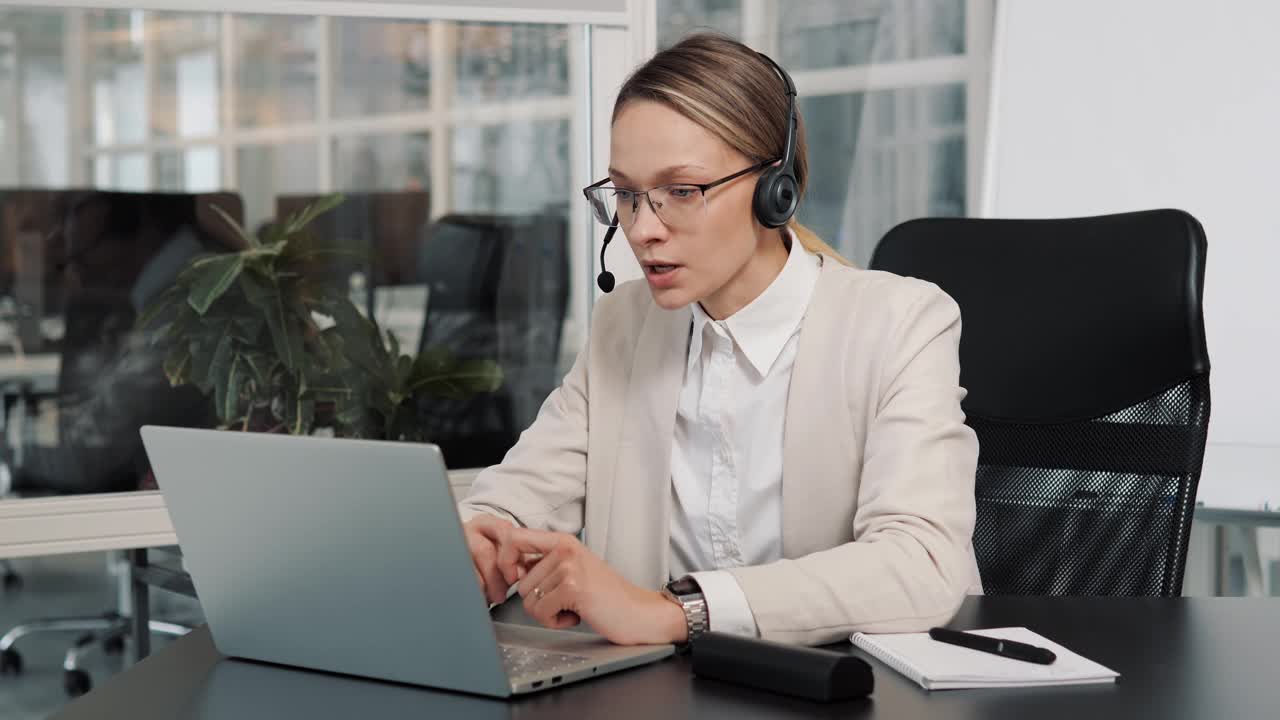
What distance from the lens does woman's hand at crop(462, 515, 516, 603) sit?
1.25m

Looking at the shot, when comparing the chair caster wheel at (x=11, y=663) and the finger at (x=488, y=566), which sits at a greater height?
the finger at (x=488, y=566)

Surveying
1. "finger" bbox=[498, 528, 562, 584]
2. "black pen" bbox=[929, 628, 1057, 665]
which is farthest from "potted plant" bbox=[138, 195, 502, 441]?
"black pen" bbox=[929, 628, 1057, 665]

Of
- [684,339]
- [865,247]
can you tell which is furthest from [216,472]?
[865,247]

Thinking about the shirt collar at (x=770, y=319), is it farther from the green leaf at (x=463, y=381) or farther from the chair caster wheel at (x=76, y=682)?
the chair caster wheel at (x=76, y=682)

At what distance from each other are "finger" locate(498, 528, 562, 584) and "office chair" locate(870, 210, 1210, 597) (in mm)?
762

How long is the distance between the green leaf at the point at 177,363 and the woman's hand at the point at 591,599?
4.87 feet

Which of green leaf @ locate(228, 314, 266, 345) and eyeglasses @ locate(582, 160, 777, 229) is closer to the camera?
eyeglasses @ locate(582, 160, 777, 229)

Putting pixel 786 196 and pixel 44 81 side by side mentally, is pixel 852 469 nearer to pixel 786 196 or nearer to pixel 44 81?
pixel 786 196

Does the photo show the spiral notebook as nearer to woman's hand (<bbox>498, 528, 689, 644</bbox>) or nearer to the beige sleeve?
the beige sleeve

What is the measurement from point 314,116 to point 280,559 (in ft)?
5.56

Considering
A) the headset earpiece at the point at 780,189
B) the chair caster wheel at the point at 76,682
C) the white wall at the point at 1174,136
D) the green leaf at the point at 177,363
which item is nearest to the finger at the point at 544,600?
the headset earpiece at the point at 780,189

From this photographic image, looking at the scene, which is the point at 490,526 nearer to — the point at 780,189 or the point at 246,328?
the point at 780,189

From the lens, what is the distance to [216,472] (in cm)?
102

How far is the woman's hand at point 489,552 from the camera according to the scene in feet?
4.11
